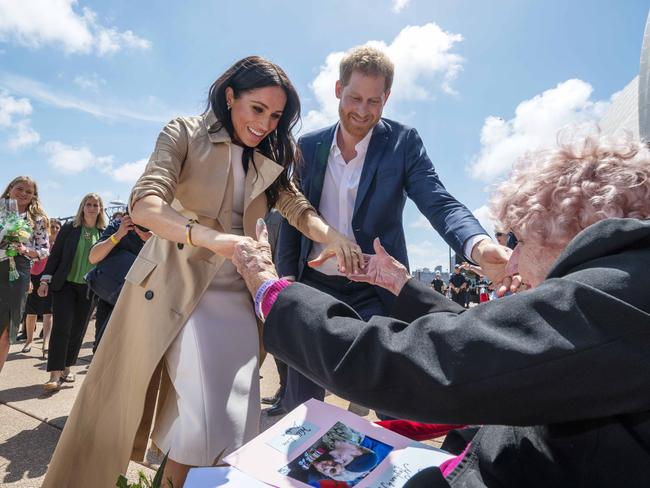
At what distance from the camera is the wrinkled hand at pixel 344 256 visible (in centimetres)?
207

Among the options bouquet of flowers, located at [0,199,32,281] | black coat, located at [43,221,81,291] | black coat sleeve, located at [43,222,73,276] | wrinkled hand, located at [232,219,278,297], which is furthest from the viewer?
black coat sleeve, located at [43,222,73,276]

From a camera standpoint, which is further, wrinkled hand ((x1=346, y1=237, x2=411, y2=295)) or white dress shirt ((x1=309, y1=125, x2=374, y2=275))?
white dress shirt ((x1=309, y1=125, x2=374, y2=275))

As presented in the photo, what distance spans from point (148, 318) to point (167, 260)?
0.26 m

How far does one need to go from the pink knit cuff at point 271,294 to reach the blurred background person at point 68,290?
162 inches

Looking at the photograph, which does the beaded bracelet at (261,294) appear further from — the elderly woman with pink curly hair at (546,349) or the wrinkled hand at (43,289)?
the wrinkled hand at (43,289)

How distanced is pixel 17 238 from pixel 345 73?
11.8 feet

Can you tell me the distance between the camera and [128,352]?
Answer: 2145 millimetres

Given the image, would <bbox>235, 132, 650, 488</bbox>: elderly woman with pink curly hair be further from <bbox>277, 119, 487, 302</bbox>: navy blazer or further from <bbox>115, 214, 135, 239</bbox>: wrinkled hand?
<bbox>115, 214, 135, 239</bbox>: wrinkled hand

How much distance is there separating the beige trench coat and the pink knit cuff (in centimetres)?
86

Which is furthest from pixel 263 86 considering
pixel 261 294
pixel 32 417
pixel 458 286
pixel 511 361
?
pixel 458 286

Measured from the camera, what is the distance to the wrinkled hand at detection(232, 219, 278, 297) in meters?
1.44

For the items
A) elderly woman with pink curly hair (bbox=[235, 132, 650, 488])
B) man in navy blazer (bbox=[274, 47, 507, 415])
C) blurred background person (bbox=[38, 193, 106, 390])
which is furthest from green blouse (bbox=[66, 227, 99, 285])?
elderly woman with pink curly hair (bbox=[235, 132, 650, 488])

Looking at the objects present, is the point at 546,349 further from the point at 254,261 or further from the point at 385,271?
the point at 385,271

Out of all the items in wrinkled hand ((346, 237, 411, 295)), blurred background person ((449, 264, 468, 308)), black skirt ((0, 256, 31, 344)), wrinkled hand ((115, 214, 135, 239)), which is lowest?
blurred background person ((449, 264, 468, 308))
